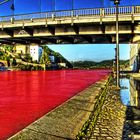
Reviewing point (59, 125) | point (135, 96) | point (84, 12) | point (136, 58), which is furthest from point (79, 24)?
point (136, 58)

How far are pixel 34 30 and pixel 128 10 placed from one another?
1577 centimetres

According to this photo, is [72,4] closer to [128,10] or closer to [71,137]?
[128,10]

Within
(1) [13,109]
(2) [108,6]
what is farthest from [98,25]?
(1) [13,109]

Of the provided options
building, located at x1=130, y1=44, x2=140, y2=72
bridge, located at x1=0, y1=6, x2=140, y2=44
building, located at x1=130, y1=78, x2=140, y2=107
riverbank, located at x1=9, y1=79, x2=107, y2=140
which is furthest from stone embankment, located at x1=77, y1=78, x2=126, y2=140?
building, located at x1=130, y1=44, x2=140, y2=72

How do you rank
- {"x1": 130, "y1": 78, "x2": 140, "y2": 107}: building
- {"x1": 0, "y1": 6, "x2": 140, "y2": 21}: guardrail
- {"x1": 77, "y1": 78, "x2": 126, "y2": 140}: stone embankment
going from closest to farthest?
{"x1": 77, "y1": 78, "x2": 126, "y2": 140}: stone embankment → {"x1": 130, "y1": 78, "x2": 140, "y2": 107}: building → {"x1": 0, "y1": 6, "x2": 140, "y2": 21}: guardrail

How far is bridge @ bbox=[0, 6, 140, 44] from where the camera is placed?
140ft

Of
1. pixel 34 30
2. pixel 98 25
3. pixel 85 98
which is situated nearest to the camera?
pixel 85 98

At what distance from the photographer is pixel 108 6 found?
147ft

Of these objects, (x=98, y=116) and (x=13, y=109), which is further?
(x=13, y=109)

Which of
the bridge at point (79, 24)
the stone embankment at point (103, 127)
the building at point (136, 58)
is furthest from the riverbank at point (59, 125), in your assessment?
the building at point (136, 58)

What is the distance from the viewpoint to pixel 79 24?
149 feet

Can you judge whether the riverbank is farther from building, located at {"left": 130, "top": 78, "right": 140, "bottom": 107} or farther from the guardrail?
the guardrail

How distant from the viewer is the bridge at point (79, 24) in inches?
1674

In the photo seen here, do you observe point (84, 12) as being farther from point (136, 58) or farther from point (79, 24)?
point (136, 58)
